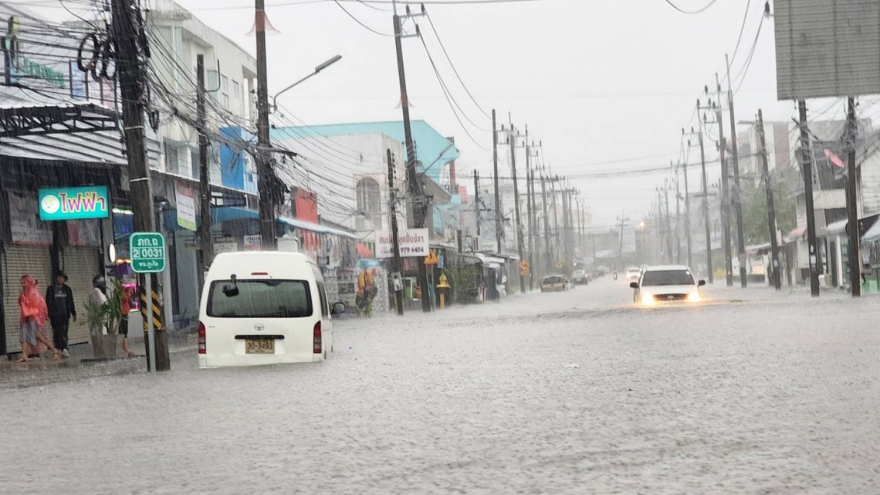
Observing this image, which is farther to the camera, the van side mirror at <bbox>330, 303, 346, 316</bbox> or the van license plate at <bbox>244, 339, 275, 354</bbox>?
the van side mirror at <bbox>330, 303, 346, 316</bbox>

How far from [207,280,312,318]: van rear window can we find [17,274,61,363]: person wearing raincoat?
6577mm

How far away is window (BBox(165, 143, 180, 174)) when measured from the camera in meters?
42.9

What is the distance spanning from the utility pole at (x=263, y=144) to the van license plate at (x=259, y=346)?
40.6 feet

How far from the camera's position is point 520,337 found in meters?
26.5

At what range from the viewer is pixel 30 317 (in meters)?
24.3

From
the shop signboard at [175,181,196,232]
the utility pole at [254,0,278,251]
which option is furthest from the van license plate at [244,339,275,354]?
the utility pole at [254,0,278,251]

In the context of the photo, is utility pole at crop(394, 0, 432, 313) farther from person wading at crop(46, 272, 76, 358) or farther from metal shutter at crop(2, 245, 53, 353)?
person wading at crop(46, 272, 76, 358)

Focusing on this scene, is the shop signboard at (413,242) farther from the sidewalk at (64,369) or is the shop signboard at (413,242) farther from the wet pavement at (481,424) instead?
the wet pavement at (481,424)

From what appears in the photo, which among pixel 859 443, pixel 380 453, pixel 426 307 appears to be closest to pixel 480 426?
pixel 380 453

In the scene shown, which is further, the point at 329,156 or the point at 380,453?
the point at 329,156

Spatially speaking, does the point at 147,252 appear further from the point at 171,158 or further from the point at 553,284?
the point at 553,284

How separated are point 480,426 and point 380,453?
5.24ft

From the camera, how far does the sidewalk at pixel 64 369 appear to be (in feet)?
66.8

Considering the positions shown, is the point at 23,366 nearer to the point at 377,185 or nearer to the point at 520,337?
the point at 520,337
